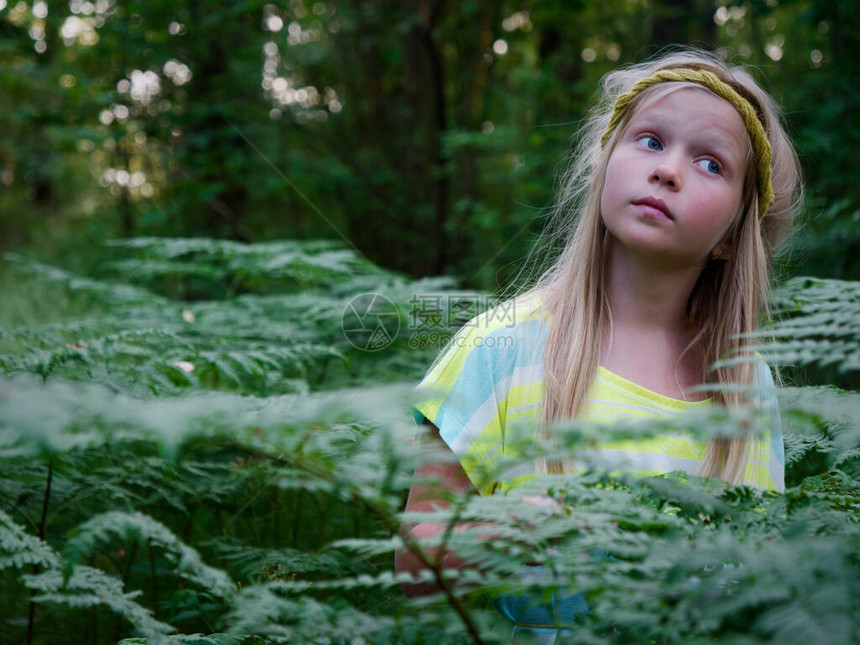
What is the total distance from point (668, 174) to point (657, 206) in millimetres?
65

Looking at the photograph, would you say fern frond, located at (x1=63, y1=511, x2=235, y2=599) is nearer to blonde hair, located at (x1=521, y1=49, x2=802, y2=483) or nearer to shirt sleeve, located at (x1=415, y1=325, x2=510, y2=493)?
shirt sleeve, located at (x1=415, y1=325, x2=510, y2=493)

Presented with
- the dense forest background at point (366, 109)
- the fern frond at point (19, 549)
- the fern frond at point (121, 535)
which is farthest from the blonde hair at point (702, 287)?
the dense forest background at point (366, 109)

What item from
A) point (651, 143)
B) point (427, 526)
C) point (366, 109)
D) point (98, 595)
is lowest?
point (98, 595)

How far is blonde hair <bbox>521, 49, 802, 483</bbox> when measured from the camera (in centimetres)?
140

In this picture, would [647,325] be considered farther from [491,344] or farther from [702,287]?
[491,344]

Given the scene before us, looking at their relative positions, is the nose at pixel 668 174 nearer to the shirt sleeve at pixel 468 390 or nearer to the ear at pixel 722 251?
the ear at pixel 722 251

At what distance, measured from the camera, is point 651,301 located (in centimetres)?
152

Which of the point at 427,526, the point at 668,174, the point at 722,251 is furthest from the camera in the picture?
the point at 722,251

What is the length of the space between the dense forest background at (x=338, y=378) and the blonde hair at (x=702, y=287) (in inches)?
5.2

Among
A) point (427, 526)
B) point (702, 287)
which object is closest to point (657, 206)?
point (702, 287)

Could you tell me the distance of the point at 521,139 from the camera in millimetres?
6383

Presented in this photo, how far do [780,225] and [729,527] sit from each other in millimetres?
1230

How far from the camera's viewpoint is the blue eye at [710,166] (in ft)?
4.63

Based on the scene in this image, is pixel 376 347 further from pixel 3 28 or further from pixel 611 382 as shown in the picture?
pixel 3 28
